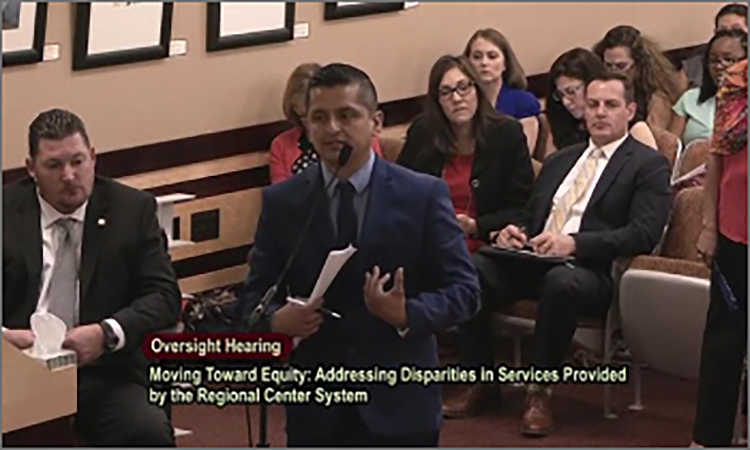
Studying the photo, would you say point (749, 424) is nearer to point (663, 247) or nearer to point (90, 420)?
point (663, 247)

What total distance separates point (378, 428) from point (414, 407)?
99mm

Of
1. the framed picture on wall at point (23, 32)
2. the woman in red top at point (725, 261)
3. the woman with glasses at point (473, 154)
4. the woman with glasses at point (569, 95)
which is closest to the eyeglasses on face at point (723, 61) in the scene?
the woman with glasses at point (569, 95)

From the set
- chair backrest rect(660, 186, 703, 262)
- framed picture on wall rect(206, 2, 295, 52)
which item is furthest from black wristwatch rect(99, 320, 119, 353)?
framed picture on wall rect(206, 2, 295, 52)

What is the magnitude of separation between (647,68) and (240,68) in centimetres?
194

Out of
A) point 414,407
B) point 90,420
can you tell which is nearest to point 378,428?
point 414,407

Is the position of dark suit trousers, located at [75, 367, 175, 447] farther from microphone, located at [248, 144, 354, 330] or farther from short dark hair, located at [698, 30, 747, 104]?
short dark hair, located at [698, 30, 747, 104]

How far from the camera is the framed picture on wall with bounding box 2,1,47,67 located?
19.6 ft

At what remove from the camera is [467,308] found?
3.59 meters

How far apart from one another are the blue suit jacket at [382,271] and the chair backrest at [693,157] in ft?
9.90

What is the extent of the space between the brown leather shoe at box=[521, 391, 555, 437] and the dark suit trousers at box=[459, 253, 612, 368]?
4.8 inches

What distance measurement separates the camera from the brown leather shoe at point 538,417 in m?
5.91

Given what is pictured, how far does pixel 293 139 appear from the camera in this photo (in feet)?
22.4

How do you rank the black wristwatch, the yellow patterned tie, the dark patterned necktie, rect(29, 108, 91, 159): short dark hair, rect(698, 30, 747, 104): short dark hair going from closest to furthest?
the black wristwatch → rect(29, 108, 91, 159): short dark hair → the yellow patterned tie → the dark patterned necktie → rect(698, 30, 747, 104): short dark hair

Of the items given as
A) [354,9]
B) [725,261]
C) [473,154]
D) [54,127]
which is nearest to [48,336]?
[54,127]
